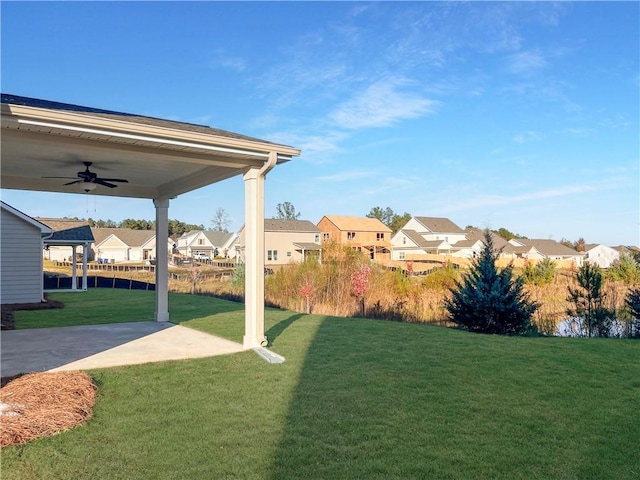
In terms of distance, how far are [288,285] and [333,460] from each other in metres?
11.0

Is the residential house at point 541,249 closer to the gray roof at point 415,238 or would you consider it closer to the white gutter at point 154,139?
the gray roof at point 415,238

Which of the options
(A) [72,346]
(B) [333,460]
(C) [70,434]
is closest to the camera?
(B) [333,460]

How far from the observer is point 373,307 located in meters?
11.9

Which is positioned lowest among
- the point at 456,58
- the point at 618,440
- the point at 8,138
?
the point at 618,440

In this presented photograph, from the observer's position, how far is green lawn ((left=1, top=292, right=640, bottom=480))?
2977 mm

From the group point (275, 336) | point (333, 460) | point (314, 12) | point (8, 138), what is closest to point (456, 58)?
point (314, 12)

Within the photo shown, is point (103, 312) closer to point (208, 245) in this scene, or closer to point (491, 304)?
point (491, 304)

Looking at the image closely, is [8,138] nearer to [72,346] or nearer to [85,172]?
[85,172]

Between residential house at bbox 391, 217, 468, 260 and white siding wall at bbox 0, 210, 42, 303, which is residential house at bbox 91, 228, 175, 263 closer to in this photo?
residential house at bbox 391, 217, 468, 260

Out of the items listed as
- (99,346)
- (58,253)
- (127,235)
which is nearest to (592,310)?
(99,346)

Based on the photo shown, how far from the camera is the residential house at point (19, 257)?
46.2ft

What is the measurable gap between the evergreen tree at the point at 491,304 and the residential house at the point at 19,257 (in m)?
12.6

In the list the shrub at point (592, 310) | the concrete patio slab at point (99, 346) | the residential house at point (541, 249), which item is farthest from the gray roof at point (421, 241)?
the concrete patio slab at point (99, 346)

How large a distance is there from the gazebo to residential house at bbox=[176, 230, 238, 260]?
161 feet
